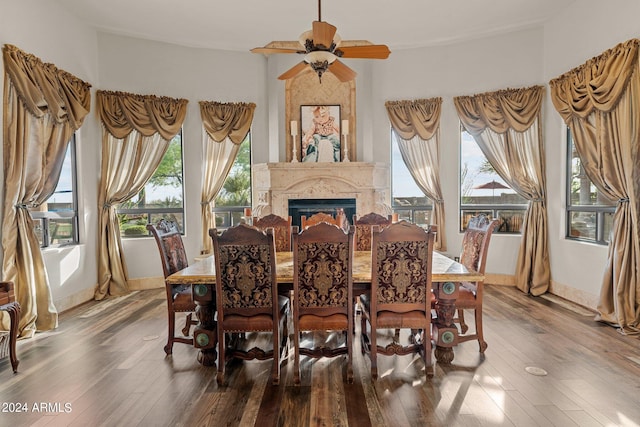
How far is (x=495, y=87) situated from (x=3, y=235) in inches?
235

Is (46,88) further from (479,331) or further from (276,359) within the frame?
(479,331)

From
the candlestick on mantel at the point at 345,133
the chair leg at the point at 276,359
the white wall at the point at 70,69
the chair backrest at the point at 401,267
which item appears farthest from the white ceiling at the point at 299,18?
the chair leg at the point at 276,359

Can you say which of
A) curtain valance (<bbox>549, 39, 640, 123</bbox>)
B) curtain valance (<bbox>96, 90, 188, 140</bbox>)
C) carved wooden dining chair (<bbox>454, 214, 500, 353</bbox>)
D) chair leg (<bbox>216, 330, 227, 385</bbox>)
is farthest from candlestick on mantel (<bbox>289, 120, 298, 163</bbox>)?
chair leg (<bbox>216, 330, 227, 385</bbox>)

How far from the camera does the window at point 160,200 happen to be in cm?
572

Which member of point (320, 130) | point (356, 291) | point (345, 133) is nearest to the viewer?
point (356, 291)

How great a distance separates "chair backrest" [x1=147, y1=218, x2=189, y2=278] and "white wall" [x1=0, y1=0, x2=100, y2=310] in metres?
1.82

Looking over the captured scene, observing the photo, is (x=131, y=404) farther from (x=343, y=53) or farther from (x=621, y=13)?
(x=621, y=13)

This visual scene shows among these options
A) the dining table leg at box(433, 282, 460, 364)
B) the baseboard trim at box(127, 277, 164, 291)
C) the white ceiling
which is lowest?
the baseboard trim at box(127, 277, 164, 291)

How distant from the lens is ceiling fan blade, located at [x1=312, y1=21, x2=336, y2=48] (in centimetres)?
295

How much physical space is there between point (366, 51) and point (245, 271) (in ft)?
6.75

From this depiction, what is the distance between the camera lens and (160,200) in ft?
19.2

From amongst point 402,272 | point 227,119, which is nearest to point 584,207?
point 402,272

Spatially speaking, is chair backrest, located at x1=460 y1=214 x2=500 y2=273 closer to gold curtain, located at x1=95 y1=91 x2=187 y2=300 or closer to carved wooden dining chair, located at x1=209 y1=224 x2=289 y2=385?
carved wooden dining chair, located at x1=209 y1=224 x2=289 y2=385

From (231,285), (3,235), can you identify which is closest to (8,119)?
(3,235)
